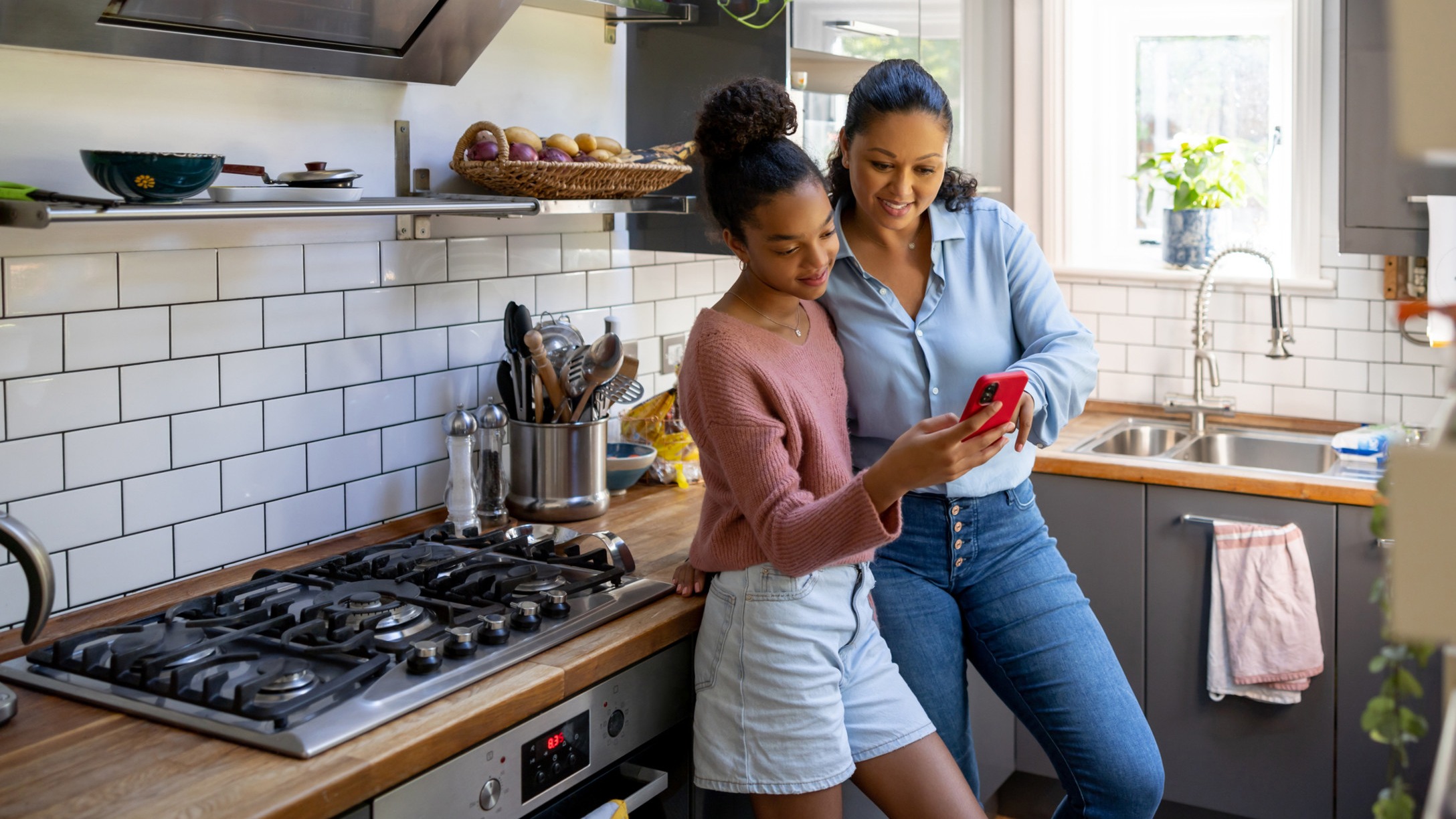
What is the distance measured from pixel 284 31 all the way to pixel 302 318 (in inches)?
18.5

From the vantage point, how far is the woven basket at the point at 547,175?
2.24m

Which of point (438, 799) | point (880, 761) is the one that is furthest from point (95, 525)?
point (880, 761)

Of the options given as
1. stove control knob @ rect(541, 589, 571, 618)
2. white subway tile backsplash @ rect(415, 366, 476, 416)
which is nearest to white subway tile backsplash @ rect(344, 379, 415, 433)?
white subway tile backsplash @ rect(415, 366, 476, 416)

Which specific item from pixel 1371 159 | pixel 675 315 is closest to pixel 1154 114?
pixel 1371 159

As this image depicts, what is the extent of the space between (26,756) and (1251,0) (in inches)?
136

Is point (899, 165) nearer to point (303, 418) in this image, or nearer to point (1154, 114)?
point (303, 418)

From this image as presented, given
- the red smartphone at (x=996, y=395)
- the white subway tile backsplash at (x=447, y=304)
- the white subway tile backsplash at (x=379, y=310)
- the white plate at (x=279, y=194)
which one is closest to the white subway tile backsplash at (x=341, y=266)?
the white subway tile backsplash at (x=379, y=310)

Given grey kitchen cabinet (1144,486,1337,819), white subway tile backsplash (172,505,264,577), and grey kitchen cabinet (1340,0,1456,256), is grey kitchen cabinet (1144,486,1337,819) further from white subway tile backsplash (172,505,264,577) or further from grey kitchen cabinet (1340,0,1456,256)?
white subway tile backsplash (172,505,264,577)

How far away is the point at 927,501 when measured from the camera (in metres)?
2.01

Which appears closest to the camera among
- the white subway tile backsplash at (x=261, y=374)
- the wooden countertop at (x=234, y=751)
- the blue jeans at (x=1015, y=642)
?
the wooden countertop at (x=234, y=751)

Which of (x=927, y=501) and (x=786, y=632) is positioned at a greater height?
(x=927, y=501)

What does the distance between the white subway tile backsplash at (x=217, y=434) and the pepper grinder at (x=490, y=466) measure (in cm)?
41

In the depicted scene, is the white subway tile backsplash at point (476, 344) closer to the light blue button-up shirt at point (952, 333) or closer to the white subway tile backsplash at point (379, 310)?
the white subway tile backsplash at point (379, 310)

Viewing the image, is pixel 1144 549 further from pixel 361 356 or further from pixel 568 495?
pixel 361 356
